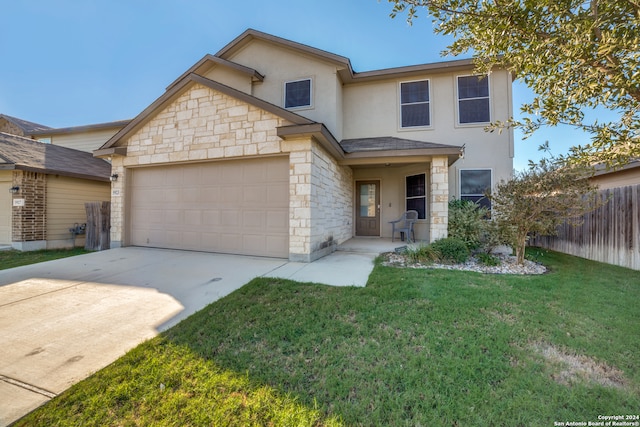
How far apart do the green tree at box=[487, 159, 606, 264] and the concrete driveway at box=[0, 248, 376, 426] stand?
3353 mm

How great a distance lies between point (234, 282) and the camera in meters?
4.48

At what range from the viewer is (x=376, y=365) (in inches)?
90.0

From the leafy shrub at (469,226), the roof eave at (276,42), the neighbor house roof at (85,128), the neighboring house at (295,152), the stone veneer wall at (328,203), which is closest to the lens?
the stone veneer wall at (328,203)

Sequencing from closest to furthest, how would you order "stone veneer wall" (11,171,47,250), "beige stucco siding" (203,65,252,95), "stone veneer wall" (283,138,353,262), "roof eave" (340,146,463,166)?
"stone veneer wall" (283,138,353,262), "roof eave" (340,146,463,166), "stone veneer wall" (11,171,47,250), "beige stucco siding" (203,65,252,95)

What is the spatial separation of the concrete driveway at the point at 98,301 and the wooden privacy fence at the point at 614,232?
5.74m

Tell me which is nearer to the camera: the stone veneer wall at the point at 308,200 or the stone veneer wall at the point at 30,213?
the stone veneer wall at the point at 308,200

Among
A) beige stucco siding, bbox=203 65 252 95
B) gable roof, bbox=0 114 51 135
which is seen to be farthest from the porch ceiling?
gable roof, bbox=0 114 51 135

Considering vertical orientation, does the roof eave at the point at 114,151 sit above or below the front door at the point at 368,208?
above

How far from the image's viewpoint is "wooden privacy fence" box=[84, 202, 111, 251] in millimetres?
8094

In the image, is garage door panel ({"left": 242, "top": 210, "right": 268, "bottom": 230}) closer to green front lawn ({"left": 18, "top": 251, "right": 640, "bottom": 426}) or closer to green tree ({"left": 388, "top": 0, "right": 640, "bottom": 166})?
green front lawn ({"left": 18, "top": 251, "right": 640, "bottom": 426})

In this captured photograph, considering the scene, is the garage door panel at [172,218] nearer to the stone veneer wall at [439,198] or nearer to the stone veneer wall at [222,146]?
the stone veneer wall at [222,146]

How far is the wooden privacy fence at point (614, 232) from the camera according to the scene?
5.69 meters

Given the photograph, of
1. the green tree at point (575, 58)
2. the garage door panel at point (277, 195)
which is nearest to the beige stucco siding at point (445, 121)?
the garage door panel at point (277, 195)

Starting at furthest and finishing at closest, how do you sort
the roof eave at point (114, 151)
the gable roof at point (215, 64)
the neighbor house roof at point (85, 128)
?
the neighbor house roof at point (85, 128), the gable roof at point (215, 64), the roof eave at point (114, 151)
